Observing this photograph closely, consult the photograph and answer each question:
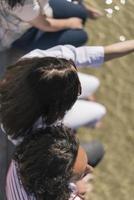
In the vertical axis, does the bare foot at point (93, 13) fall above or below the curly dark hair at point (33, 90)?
below

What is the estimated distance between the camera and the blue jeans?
9.31 ft

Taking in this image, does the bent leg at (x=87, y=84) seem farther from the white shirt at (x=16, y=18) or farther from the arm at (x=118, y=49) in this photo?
the white shirt at (x=16, y=18)

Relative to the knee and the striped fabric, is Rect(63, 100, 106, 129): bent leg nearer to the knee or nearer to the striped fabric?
the knee

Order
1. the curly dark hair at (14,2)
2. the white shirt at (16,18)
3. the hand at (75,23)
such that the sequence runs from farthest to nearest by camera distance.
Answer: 1. the hand at (75,23)
2. the white shirt at (16,18)
3. the curly dark hair at (14,2)

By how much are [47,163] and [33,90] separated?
1.08 feet

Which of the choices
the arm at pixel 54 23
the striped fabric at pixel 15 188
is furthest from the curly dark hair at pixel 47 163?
the arm at pixel 54 23

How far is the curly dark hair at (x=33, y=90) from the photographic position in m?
2.01

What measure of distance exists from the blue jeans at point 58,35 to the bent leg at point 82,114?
0.42 metres

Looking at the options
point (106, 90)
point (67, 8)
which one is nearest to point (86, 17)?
point (67, 8)

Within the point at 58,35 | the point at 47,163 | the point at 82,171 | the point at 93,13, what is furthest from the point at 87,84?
the point at 47,163

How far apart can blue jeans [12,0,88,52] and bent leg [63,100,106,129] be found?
1.39 feet

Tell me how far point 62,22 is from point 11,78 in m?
1.00

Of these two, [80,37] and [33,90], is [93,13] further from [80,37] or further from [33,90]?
[33,90]

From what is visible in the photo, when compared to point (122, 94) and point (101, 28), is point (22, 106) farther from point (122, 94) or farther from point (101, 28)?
point (101, 28)
